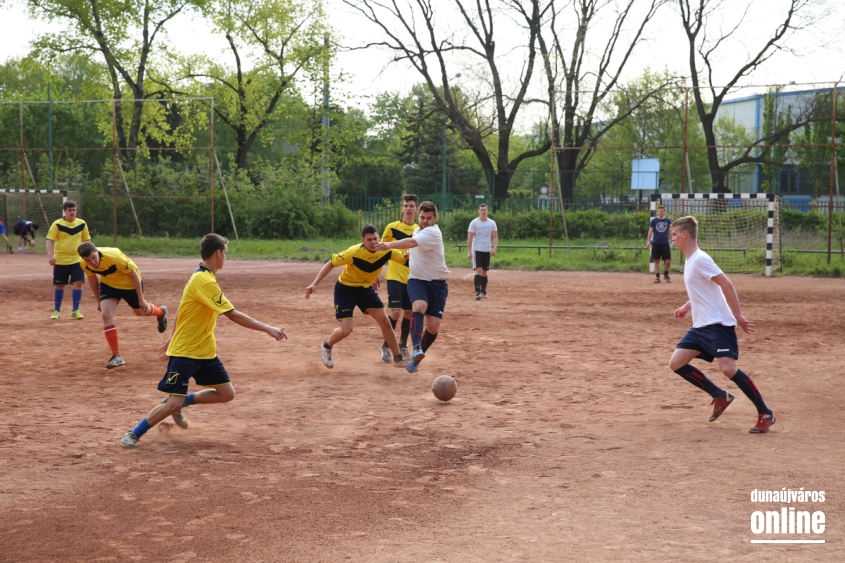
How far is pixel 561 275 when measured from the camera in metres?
22.2

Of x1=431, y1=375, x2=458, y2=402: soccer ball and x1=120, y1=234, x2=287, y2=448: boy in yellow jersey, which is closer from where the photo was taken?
x1=120, y1=234, x2=287, y2=448: boy in yellow jersey

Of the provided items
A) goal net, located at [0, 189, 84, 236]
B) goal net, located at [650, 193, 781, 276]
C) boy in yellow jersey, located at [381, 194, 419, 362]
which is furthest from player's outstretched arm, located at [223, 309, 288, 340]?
goal net, located at [0, 189, 84, 236]

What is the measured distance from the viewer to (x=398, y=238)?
33.1 feet

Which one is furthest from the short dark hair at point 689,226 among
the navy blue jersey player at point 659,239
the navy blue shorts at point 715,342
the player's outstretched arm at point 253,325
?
the navy blue jersey player at point 659,239

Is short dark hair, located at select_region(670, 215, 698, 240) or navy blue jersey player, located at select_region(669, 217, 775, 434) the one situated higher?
short dark hair, located at select_region(670, 215, 698, 240)

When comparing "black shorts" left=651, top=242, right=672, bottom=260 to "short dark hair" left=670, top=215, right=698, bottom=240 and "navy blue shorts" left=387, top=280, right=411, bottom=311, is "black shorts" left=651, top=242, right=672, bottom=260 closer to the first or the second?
"navy blue shorts" left=387, top=280, right=411, bottom=311

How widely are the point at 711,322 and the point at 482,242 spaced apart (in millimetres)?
10332

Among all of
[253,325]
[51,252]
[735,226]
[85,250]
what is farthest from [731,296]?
[735,226]

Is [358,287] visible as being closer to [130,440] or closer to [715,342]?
→ [130,440]

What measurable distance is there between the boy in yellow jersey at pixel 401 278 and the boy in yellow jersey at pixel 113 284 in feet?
9.42

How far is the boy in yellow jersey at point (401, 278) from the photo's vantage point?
9.91 metres

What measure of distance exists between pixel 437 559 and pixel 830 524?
2234mm

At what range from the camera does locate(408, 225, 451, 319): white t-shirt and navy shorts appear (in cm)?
904

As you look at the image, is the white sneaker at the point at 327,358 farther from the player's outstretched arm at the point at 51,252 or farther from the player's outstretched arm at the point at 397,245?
the player's outstretched arm at the point at 51,252
